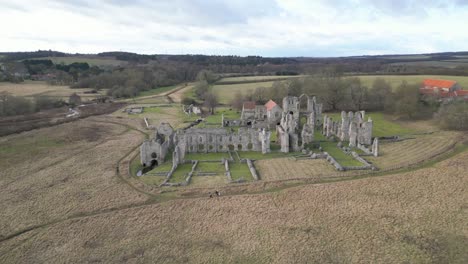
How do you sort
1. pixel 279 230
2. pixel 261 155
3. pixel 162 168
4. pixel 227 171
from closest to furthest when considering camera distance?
pixel 279 230 < pixel 227 171 < pixel 162 168 < pixel 261 155

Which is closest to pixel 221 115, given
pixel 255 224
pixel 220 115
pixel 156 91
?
pixel 220 115

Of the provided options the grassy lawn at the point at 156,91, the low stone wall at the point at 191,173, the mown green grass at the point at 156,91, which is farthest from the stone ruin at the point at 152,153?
the grassy lawn at the point at 156,91

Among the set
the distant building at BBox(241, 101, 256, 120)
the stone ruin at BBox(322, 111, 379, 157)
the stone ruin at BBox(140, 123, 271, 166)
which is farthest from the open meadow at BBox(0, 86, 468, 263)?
the distant building at BBox(241, 101, 256, 120)

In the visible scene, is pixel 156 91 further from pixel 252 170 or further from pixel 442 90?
pixel 252 170

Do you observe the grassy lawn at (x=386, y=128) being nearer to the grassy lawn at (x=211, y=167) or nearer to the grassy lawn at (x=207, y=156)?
the grassy lawn at (x=207, y=156)

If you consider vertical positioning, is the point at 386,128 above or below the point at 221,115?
below

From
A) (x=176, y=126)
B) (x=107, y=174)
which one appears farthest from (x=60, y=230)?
(x=176, y=126)
